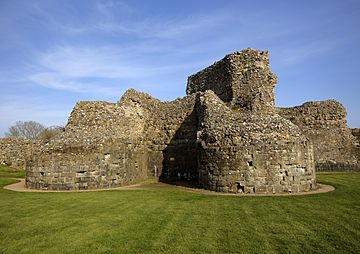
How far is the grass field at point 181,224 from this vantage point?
588cm

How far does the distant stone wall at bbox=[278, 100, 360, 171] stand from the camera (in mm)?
22469

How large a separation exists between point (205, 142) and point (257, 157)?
2578 mm

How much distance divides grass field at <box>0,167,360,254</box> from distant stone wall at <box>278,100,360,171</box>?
12440 millimetres

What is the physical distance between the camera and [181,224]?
24.3 feet

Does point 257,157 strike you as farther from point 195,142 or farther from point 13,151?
point 13,151

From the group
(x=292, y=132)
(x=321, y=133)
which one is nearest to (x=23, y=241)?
(x=292, y=132)

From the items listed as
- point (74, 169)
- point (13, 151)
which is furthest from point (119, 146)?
point (13, 151)

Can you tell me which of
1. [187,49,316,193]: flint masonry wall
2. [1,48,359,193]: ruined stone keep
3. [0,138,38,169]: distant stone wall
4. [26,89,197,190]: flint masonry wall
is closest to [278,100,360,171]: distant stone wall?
[1,48,359,193]: ruined stone keep

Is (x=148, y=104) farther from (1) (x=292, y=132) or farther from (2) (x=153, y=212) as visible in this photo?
(2) (x=153, y=212)

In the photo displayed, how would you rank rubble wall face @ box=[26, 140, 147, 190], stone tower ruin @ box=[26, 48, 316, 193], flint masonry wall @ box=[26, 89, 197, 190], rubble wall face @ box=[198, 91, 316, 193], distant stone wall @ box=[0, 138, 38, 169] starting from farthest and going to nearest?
1. distant stone wall @ box=[0, 138, 38, 169]
2. flint masonry wall @ box=[26, 89, 197, 190]
3. rubble wall face @ box=[26, 140, 147, 190]
4. stone tower ruin @ box=[26, 48, 316, 193]
5. rubble wall face @ box=[198, 91, 316, 193]

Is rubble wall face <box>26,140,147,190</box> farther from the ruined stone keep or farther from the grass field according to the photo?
the grass field

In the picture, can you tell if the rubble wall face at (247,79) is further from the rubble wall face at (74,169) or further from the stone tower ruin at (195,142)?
the rubble wall face at (74,169)

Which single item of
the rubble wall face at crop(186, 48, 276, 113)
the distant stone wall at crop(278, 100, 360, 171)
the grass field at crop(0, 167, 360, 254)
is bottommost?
the grass field at crop(0, 167, 360, 254)

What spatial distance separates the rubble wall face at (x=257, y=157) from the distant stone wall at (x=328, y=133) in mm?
11337
